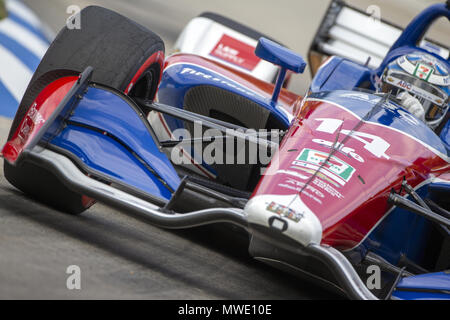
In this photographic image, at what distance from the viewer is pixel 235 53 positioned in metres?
6.90

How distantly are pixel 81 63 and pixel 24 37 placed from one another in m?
4.15

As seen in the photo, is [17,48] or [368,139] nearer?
[368,139]

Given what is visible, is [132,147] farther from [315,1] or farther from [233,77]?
[315,1]

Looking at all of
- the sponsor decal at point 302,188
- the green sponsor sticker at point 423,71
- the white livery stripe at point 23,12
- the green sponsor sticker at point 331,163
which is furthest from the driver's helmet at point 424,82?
the white livery stripe at point 23,12

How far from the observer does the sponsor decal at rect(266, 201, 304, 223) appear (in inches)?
124

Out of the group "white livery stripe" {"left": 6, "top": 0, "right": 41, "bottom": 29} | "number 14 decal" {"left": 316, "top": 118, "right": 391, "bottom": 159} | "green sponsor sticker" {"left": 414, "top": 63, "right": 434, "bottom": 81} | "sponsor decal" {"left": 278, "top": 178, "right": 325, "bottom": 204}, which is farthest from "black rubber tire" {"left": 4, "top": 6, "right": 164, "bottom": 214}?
"white livery stripe" {"left": 6, "top": 0, "right": 41, "bottom": 29}

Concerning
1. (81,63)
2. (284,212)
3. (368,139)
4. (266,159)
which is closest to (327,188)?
(284,212)

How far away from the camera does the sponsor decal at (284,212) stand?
10.3ft

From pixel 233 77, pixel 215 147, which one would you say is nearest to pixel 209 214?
pixel 215 147

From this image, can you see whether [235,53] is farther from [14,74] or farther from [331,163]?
[331,163]

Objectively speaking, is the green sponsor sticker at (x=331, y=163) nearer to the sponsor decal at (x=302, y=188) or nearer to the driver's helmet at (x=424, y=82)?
the sponsor decal at (x=302, y=188)

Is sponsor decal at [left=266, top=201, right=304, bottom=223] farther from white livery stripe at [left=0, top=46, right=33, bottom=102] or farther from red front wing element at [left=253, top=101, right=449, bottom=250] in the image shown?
white livery stripe at [left=0, top=46, right=33, bottom=102]

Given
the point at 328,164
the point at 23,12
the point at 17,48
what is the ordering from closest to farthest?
1. the point at 328,164
2. the point at 17,48
3. the point at 23,12

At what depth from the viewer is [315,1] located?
16.8m
